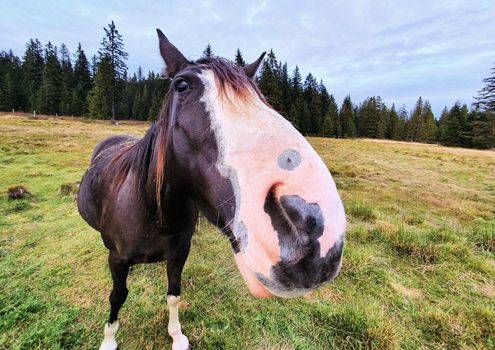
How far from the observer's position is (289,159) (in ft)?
3.34

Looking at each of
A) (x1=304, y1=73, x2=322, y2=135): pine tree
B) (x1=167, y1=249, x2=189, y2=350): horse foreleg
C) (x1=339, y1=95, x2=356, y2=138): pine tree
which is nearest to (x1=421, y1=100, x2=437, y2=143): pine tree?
(x1=339, y1=95, x2=356, y2=138): pine tree

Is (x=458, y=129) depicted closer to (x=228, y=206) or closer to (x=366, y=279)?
(x=366, y=279)

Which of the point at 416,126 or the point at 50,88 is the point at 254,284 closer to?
the point at 50,88

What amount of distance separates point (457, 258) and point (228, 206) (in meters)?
5.03

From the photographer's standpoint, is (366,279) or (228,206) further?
(366,279)

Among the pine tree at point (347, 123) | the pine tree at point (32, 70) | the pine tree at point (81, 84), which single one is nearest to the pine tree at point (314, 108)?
the pine tree at point (347, 123)

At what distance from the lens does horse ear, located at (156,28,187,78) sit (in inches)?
64.8

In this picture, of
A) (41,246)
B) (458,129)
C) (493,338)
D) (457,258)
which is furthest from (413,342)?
(458,129)

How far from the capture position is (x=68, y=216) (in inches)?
238

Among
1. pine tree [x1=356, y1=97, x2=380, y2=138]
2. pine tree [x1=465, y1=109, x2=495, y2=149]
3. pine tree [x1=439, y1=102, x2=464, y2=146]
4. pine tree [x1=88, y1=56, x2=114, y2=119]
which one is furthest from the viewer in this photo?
pine tree [x1=356, y1=97, x2=380, y2=138]

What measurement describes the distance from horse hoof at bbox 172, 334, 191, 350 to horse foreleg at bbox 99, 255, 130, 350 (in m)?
0.62

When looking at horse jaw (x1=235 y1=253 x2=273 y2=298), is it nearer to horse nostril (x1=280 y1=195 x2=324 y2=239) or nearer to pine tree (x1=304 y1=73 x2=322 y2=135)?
horse nostril (x1=280 y1=195 x2=324 y2=239)

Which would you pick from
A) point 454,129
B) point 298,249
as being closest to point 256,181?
point 298,249

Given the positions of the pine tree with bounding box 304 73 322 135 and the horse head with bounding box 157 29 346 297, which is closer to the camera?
the horse head with bounding box 157 29 346 297
